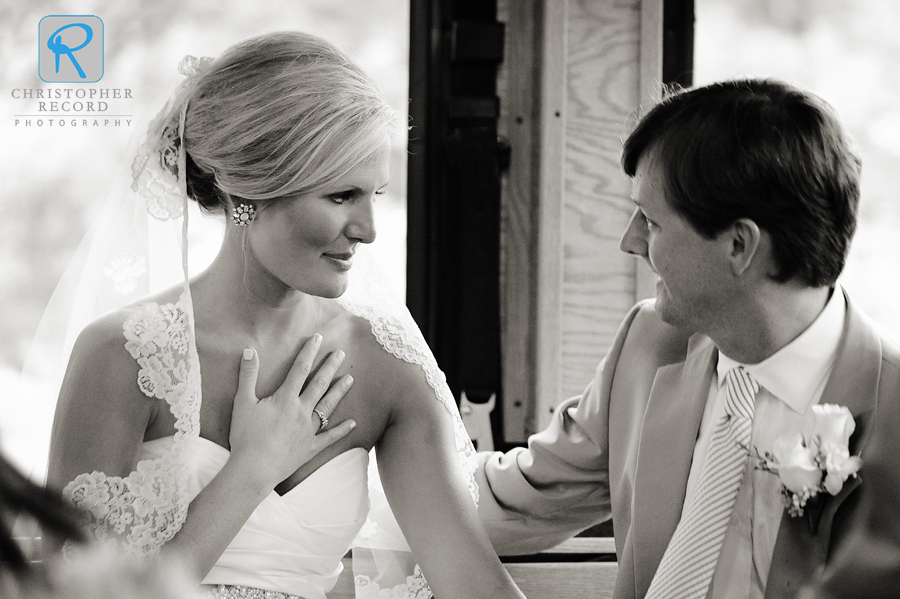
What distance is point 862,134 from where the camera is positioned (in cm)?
295

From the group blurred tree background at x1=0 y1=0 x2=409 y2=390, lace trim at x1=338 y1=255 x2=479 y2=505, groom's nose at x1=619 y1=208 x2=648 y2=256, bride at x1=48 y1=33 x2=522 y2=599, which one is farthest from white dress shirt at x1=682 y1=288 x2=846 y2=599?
blurred tree background at x1=0 y1=0 x2=409 y2=390

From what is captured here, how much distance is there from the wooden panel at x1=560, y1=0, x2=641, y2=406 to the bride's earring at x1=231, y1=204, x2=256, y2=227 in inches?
50.5

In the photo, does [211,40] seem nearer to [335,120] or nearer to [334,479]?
[335,120]

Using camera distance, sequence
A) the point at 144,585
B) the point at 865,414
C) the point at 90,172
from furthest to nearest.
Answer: the point at 90,172
the point at 865,414
the point at 144,585

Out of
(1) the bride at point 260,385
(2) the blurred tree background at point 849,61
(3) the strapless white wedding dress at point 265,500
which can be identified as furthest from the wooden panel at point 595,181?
(1) the bride at point 260,385

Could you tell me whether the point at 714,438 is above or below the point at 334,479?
above

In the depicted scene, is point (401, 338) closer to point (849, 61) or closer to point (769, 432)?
point (769, 432)

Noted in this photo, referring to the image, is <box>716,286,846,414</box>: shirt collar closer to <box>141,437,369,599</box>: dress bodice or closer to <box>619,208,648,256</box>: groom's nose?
<box>619,208,648,256</box>: groom's nose

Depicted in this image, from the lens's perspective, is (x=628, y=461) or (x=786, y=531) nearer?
(x=786, y=531)

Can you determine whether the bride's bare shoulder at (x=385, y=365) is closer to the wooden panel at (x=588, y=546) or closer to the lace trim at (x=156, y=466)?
the lace trim at (x=156, y=466)

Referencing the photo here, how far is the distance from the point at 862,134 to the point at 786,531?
1821 mm

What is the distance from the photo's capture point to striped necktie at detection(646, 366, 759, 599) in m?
1.63

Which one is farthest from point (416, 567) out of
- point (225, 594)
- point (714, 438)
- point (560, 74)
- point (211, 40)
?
point (211, 40)

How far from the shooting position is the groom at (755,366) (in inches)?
60.2
